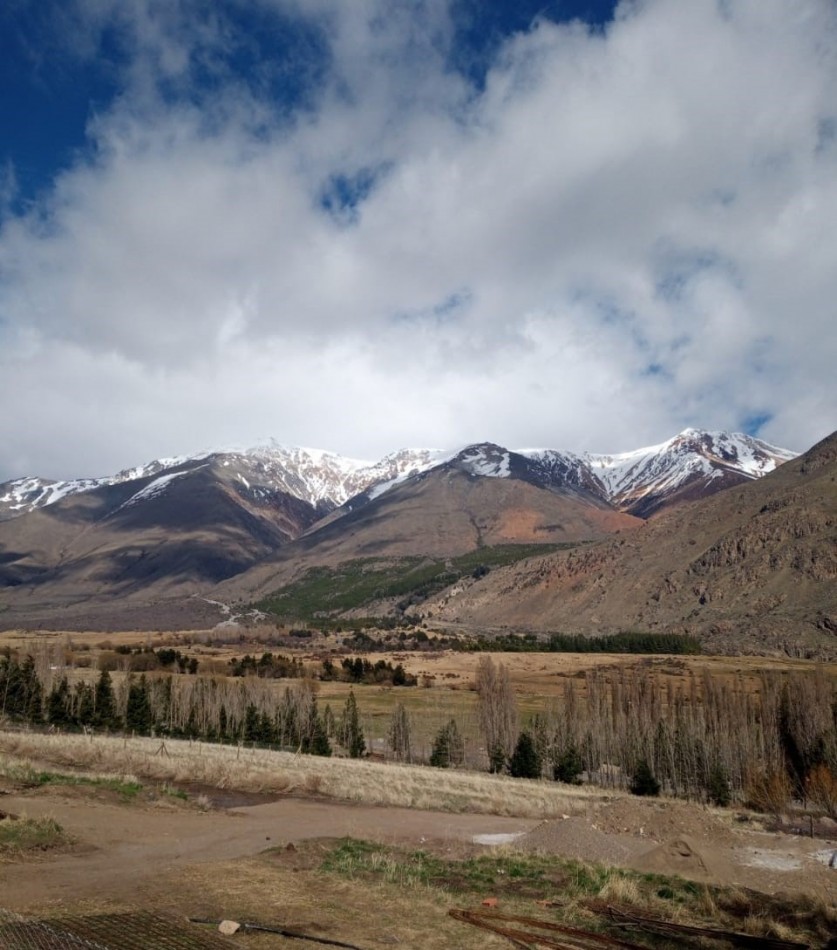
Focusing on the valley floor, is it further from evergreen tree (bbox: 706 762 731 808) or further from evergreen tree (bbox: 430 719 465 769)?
evergreen tree (bbox: 430 719 465 769)

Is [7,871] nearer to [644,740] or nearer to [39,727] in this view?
[39,727]

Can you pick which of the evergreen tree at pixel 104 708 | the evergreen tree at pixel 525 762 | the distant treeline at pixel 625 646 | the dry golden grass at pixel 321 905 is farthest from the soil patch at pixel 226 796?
the distant treeline at pixel 625 646

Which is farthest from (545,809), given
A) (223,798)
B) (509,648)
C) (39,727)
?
(509,648)

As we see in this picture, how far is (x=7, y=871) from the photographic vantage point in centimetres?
1706

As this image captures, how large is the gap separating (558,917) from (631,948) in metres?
2.71

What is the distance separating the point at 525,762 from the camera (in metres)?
74.8

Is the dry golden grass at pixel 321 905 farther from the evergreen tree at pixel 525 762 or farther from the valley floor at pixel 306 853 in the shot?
the evergreen tree at pixel 525 762

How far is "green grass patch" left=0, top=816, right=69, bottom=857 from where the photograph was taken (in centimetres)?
1938

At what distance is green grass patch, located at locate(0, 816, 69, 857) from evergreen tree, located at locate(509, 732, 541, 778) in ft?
195

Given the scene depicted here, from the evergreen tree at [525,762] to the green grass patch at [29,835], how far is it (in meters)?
59.4

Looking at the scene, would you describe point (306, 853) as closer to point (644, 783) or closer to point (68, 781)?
point (68, 781)

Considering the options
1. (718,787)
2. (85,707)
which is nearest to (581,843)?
(718,787)

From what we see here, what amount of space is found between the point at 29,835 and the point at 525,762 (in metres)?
61.6

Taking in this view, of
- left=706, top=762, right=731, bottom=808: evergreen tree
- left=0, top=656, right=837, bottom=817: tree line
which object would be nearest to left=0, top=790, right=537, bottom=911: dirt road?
left=0, top=656, right=837, bottom=817: tree line
